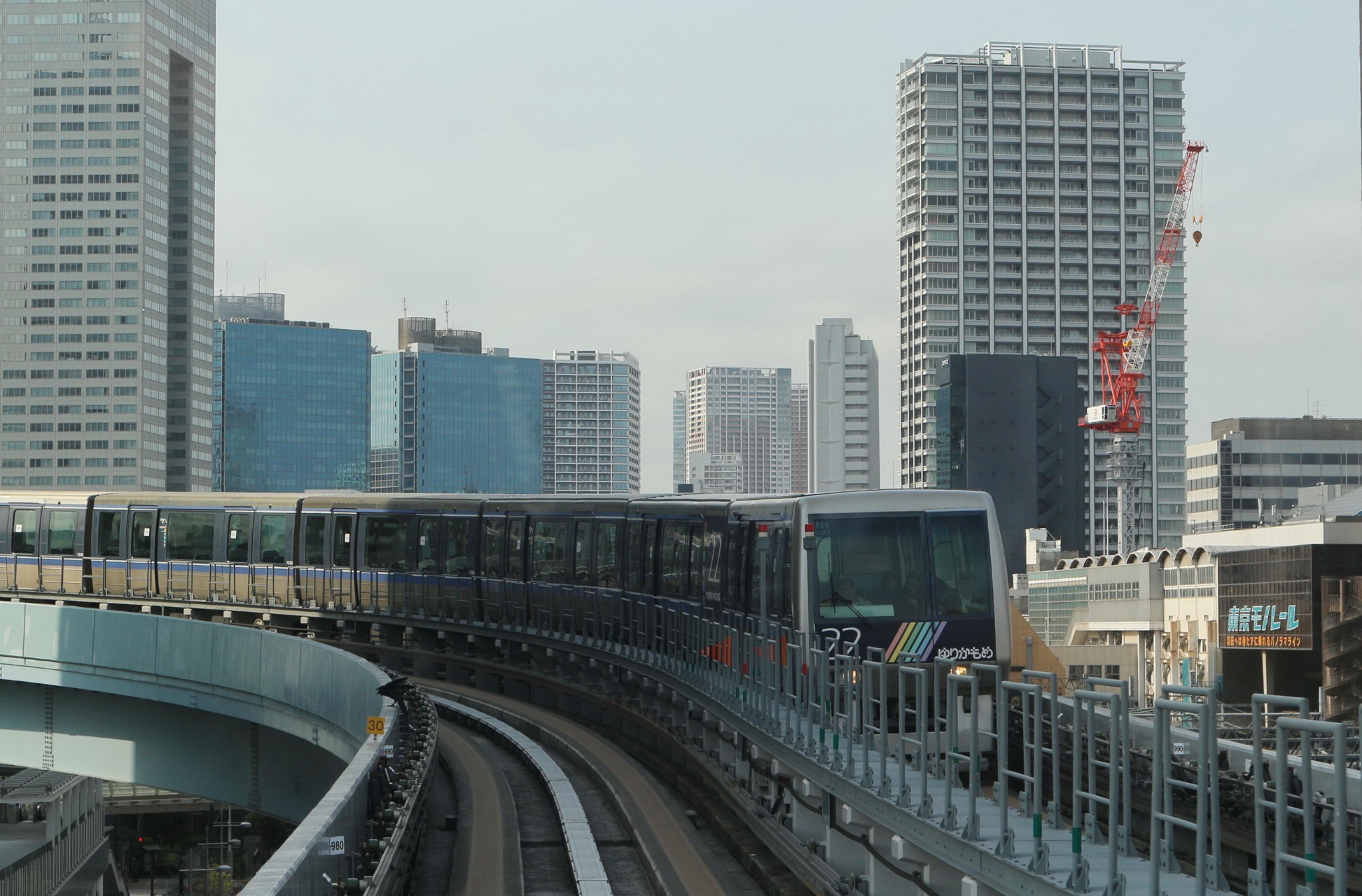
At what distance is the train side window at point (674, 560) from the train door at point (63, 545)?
22.0m

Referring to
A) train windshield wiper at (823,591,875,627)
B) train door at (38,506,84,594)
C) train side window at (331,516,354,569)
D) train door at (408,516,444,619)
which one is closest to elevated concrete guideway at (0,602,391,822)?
train door at (408,516,444,619)

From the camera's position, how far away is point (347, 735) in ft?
78.4

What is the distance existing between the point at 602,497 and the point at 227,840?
6024 centimetres

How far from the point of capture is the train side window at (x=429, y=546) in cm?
3816

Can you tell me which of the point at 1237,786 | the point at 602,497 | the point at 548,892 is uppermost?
the point at 602,497

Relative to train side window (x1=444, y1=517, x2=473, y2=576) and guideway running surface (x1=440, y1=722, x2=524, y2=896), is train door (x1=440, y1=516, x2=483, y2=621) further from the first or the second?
guideway running surface (x1=440, y1=722, x2=524, y2=896)

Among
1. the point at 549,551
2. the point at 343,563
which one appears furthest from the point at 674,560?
the point at 343,563

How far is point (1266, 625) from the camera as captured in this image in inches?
3086

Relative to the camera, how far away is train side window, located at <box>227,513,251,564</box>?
41.6m

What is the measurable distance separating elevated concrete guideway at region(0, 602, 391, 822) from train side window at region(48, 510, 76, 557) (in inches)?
389

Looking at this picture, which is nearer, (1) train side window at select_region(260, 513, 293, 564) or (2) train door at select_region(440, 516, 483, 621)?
(2) train door at select_region(440, 516, 483, 621)

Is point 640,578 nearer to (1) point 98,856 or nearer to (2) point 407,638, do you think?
(2) point 407,638

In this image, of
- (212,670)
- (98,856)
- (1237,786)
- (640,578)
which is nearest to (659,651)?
(640,578)

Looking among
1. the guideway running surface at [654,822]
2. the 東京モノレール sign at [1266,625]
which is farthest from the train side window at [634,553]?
the 東京モノレール sign at [1266,625]
